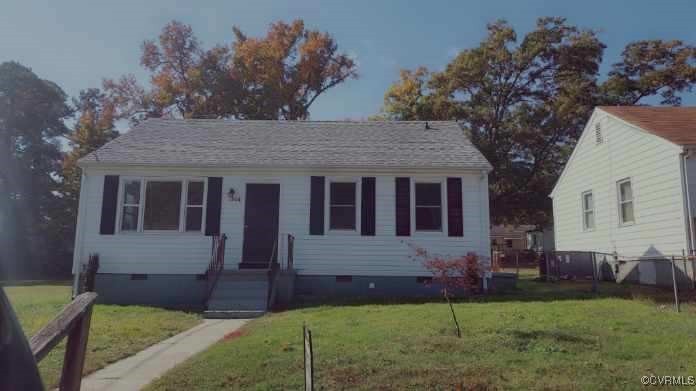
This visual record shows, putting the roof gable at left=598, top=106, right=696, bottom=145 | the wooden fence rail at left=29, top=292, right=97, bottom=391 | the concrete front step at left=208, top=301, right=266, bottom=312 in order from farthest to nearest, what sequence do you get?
the roof gable at left=598, top=106, right=696, bottom=145 < the concrete front step at left=208, top=301, right=266, bottom=312 < the wooden fence rail at left=29, top=292, right=97, bottom=391

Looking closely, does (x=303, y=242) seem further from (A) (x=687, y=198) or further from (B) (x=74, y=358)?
(B) (x=74, y=358)

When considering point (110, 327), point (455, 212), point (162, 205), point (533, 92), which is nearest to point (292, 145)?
point (162, 205)

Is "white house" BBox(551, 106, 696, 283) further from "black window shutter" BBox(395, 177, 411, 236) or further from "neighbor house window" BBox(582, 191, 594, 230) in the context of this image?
"black window shutter" BBox(395, 177, 411, 236)

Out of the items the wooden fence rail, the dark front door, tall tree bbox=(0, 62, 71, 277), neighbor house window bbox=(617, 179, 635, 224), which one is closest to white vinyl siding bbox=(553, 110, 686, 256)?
neighbor house window bbox=(617, 179, 635, 224)

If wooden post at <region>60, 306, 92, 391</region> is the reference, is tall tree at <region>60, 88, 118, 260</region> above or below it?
above

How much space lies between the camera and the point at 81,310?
246 centimetres

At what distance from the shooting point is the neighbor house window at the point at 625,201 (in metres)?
12.6

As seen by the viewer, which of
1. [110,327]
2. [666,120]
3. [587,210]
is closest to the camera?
[110,327]

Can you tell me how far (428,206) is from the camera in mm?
11828

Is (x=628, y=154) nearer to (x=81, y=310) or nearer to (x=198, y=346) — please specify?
(x=198, y=346)

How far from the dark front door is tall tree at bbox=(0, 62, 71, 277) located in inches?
730

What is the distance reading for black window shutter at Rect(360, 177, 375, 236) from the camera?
11641 millimetres

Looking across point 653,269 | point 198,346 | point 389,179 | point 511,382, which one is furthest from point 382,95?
point 511,382

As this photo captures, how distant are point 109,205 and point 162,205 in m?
1.23
